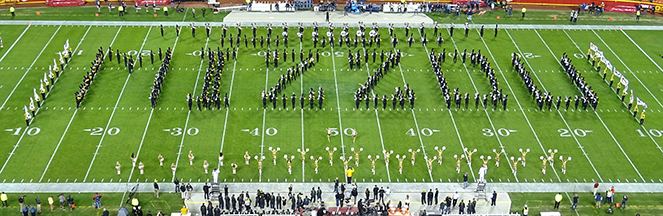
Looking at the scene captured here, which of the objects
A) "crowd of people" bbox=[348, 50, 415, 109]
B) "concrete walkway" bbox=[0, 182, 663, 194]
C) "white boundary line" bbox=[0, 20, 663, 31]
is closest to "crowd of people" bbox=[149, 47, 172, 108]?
"white boundary line" bbox=[0, 20, 663, 31]

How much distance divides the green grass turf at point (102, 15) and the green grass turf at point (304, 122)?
14.4 feet

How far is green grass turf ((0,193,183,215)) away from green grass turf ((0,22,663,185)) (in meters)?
1.45

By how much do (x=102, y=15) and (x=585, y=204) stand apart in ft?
120

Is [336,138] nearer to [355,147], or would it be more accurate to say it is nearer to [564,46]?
[355,147]

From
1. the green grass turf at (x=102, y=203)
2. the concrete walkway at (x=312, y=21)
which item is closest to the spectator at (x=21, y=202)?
the green grass turf at (x=102, y=203)

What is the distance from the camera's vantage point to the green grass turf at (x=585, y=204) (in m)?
36.2

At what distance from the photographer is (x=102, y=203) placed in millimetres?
35938

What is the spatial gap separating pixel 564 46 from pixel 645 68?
17.6ft

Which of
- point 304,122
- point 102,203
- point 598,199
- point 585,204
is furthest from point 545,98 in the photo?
point 102,203

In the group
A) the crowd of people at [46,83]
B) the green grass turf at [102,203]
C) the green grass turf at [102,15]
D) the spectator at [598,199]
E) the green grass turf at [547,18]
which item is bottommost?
the green grass turf at [547,18]

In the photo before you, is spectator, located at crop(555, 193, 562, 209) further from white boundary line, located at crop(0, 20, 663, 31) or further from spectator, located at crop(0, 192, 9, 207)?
white boundary line, located at crop(0, 20, 663, 31)

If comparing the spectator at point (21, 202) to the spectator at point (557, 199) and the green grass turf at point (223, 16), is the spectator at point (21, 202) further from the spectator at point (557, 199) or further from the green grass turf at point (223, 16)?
the green grass turf at point (223, 16)

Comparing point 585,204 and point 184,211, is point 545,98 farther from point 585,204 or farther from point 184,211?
point 184,211

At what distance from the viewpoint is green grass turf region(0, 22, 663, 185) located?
39.1 metres
